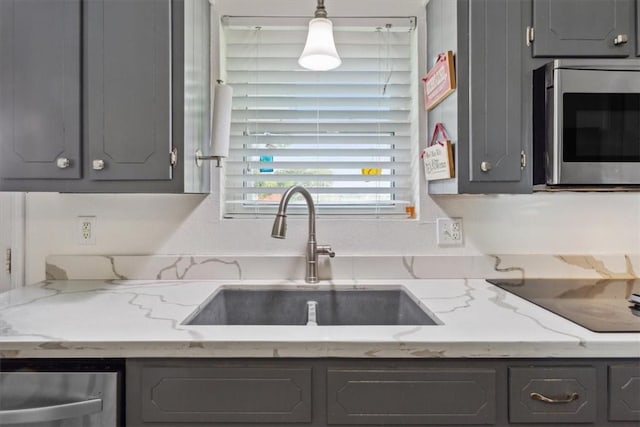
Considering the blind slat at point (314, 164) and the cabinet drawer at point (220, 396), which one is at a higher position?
the blind slat at point (314, 164)

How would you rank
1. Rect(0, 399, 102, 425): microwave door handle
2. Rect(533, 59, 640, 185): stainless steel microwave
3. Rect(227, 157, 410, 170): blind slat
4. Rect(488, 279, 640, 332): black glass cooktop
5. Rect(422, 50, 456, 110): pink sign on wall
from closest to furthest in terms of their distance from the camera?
1. Rect(0, 399, 102, 425): microwave door handle
2. Rect(488, 279, 640, 332): black glass cooktop
3. Rect(533, 59, 640, 185): stainless steel microwave
4. Rect(422, 50, 456, 110): pink sign on wall
5. Rect(227, 157, 410, 170): blind slat

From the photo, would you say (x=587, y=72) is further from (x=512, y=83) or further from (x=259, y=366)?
(x=259, y=366)

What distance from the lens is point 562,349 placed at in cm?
86

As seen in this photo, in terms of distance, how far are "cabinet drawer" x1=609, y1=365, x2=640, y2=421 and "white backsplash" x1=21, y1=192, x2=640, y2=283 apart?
2.33 feet

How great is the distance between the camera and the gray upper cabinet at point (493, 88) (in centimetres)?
123

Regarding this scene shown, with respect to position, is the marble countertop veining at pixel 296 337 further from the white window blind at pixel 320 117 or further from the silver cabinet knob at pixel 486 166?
the white window blind at pixel 320 117

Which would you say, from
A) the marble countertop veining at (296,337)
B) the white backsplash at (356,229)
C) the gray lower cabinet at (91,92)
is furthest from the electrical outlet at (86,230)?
the marble countertop veining at (296,337)

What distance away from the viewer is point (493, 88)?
1232 mm

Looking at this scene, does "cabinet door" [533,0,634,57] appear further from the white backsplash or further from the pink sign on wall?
the white backsplash

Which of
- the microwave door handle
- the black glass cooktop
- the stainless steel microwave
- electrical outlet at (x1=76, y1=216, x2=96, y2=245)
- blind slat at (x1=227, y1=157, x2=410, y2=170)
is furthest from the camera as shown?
blind slat at (x1=227, y1=157, x2=410, y2=170)

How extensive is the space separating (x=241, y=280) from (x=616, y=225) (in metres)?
1.55

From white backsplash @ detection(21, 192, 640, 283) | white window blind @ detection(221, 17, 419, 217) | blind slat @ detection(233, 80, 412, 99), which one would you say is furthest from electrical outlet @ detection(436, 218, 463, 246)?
blind slat @ detection(233, 80, 412, 99)

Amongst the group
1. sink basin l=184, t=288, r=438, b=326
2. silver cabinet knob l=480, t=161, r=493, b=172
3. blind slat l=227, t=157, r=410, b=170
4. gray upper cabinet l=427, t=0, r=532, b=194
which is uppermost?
gray upper cabinet l=427, t=0, r=532, b=194

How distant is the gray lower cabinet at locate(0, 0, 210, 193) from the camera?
3.92 ft
